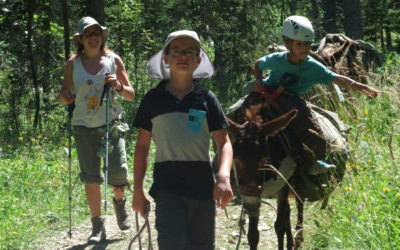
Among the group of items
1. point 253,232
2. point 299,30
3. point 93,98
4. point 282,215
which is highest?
point 299,30

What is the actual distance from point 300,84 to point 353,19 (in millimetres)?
9183

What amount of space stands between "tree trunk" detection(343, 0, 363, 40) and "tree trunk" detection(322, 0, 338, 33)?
303 centimetres

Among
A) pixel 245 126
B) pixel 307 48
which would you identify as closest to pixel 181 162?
pixel 245 126

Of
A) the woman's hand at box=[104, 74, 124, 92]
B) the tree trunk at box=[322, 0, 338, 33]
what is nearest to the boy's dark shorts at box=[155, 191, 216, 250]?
the woman's hand at box=[104, 74, 124, 92]

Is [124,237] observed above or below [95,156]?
below

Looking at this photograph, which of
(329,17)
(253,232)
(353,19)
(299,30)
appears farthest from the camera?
(329,17)

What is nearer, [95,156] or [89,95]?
[89,95]

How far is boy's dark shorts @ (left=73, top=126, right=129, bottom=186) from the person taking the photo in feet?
19.2

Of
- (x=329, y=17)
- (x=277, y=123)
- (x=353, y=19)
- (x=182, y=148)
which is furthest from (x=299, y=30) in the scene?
(x=329, y=17)

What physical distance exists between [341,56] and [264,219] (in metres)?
4.93

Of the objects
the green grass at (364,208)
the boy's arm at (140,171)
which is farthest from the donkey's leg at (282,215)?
the boy's arm at (140,171)

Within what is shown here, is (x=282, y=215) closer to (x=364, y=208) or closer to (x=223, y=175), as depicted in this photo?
(x=364, y=208)

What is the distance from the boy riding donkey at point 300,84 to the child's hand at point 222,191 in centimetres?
179

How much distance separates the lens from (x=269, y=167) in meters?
4.80
